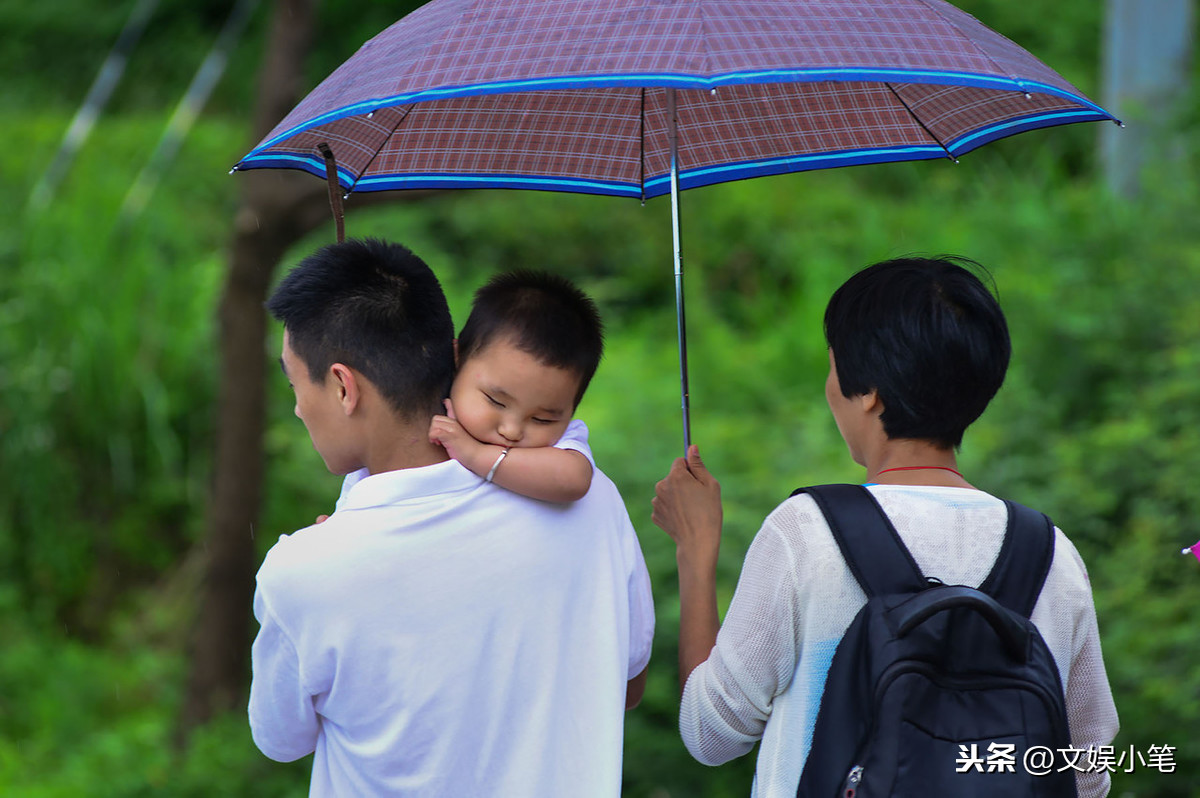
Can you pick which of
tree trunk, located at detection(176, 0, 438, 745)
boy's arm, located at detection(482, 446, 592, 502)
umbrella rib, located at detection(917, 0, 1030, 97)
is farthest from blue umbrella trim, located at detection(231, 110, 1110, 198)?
tree trunk, located at detection(176, 0, 438, 745)

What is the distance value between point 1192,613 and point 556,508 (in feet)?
9.41

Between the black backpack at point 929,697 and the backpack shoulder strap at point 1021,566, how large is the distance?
0.10ft

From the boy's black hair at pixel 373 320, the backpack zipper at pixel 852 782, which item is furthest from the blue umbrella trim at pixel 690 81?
the backpack zipper at pixel 852 782

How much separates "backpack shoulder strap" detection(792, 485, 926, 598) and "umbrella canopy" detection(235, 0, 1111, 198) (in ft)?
1.91

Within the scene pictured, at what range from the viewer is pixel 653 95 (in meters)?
2.50

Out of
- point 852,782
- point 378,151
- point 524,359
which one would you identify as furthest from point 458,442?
point 378,151

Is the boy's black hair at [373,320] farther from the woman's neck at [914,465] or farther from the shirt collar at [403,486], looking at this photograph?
the woman's neck at [914,465]

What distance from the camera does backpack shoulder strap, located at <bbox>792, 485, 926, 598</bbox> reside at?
1632 mm

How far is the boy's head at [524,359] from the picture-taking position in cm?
178

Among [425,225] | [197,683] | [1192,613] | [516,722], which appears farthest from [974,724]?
[425,225]

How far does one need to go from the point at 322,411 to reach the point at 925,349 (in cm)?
88

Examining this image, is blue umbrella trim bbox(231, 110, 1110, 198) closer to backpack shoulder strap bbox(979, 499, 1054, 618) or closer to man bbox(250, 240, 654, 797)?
man bbox(250, 240, 654, 797)

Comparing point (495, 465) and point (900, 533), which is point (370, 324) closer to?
point (495, 465)

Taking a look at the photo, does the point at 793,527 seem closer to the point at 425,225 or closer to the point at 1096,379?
the point at 1096,379
